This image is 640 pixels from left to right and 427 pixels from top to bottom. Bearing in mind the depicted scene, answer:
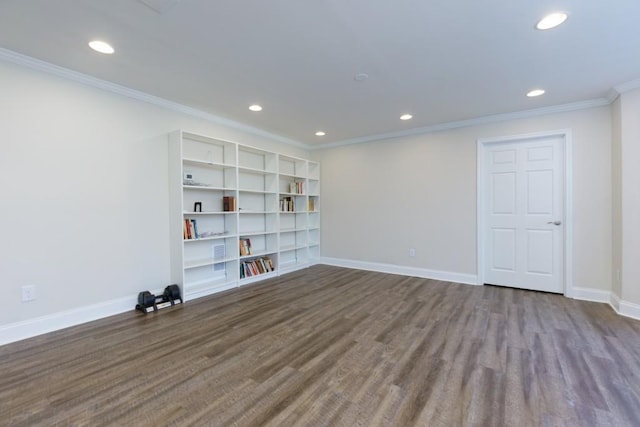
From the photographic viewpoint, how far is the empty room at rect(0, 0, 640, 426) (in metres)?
1.78

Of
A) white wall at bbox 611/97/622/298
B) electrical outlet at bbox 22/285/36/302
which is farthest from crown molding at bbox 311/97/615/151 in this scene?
electrical outlet at bbox 22/285/36/302

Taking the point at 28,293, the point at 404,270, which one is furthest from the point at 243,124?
the point at 404,270

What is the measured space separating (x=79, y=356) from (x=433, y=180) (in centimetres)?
465

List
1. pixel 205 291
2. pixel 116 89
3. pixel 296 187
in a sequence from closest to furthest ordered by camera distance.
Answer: pixel 116 89
pixel 205 291
pixel 296 187

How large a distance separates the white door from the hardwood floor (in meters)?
0.61

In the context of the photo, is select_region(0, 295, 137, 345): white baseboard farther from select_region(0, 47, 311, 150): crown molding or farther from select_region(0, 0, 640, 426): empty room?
select_region(0, 47, 311, 150): crown molding

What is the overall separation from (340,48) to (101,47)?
1.94 metres

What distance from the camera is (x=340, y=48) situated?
7.43 feet

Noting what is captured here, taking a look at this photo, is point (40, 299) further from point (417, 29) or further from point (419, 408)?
point (417, 29)

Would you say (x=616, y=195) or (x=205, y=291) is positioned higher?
(x=616, y=195)

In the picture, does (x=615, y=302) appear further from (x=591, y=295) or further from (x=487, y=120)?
(x=487, y=120)

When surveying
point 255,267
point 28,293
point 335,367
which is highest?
point 28,293

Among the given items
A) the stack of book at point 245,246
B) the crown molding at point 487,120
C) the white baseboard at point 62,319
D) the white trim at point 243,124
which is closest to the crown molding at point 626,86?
the white trim at point 243,124

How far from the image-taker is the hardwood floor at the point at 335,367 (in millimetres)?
1567
